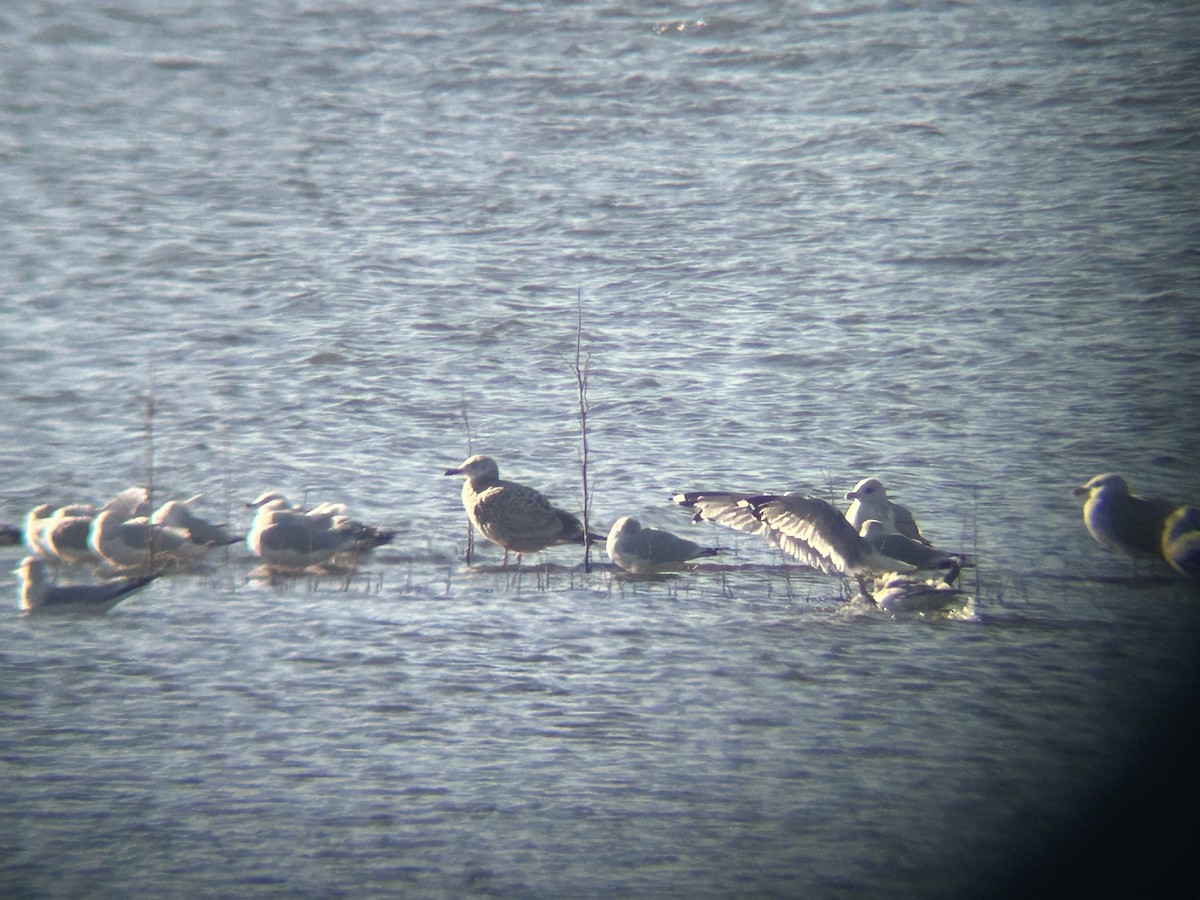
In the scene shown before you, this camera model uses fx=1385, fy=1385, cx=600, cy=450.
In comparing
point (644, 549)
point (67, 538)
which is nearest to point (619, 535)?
point (644, 549)

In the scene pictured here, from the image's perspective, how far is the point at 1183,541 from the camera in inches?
247

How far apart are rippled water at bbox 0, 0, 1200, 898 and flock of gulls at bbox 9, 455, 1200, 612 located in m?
0.18

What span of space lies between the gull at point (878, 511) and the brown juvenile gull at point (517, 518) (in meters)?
1.31

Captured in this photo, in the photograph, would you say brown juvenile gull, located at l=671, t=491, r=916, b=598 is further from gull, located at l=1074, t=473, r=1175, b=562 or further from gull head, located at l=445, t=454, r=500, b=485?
gull head, located at l=445, t=454, r=500, b=485

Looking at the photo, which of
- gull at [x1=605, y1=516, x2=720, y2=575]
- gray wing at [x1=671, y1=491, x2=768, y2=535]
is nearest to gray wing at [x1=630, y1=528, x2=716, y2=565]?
gull at [x1=605, y1=516, x2=720, y2=575]

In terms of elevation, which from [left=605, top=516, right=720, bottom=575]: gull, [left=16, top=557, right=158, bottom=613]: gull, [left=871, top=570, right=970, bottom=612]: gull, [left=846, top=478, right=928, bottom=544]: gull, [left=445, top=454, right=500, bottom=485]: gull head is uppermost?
[left=445, top=454, right=500, bottom=485]: gull head

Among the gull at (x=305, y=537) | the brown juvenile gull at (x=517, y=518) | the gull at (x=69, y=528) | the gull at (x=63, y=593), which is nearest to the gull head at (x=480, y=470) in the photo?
the brown juvenile gull at (x=517, y=518)

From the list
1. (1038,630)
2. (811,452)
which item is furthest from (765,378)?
(1038,630)

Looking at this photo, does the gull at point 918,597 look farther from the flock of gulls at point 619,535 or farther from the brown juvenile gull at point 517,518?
the brown juvenile gull at point 517,518

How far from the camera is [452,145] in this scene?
13820 mm

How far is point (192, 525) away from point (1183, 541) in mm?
4752

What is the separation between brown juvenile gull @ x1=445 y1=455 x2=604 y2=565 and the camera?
6.91m

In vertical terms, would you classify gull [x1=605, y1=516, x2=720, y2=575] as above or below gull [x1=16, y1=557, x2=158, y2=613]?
above

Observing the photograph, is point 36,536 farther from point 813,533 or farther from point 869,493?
point 869,493
